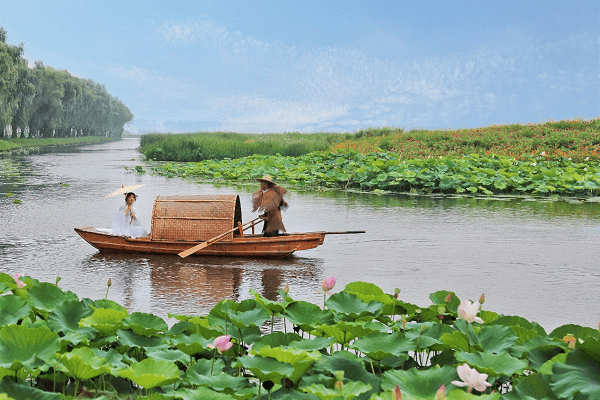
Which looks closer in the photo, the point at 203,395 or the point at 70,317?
the point at 203,395

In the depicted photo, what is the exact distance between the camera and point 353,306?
342 centimetres

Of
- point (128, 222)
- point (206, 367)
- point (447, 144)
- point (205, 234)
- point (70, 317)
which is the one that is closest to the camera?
point (206, 367)

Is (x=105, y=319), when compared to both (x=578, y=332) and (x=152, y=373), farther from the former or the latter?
(x=578, y=332)

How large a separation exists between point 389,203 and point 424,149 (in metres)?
11.6

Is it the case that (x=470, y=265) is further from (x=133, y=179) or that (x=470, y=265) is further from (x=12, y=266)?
(x=133, y=179)

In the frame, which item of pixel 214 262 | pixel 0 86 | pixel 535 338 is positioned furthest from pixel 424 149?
pixel 0 86

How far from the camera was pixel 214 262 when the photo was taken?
753 centimetres

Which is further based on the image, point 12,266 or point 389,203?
point 389,203

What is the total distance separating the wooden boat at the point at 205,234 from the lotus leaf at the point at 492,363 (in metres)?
5.01

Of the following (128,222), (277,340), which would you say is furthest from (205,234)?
(277,340)

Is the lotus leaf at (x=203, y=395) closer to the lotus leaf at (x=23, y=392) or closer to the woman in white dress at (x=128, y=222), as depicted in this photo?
the lotus leaf at (x=23, y=392)

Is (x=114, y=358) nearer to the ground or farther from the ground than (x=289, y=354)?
nearer to the ground

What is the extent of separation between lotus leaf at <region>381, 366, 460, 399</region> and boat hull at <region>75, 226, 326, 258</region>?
5.15m

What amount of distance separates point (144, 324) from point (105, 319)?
0.64 ft
